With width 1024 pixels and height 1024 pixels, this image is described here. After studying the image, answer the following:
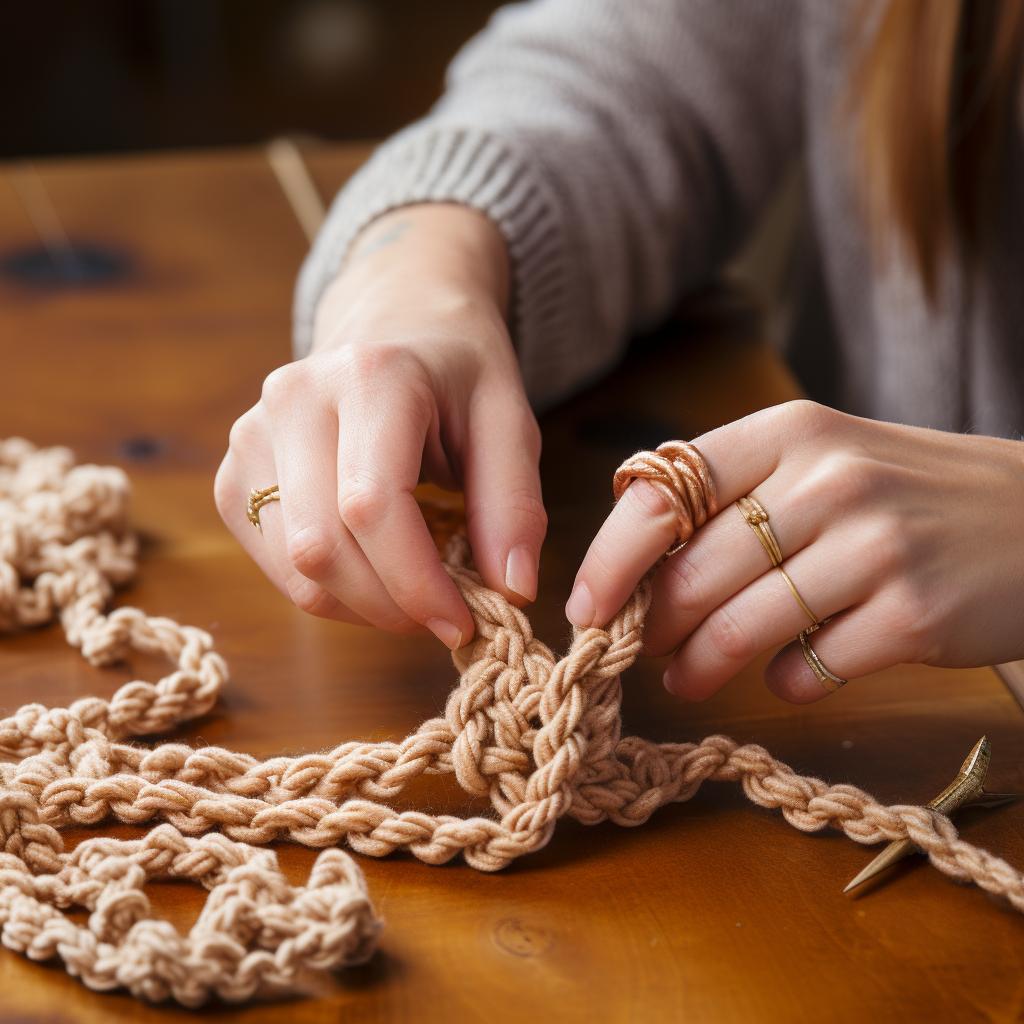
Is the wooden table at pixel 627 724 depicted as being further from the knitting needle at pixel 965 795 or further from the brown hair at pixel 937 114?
the brown hair at pixel 937 114

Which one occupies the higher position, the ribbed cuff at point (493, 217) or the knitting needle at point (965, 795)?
the ribbed cuff at point (493, 217)

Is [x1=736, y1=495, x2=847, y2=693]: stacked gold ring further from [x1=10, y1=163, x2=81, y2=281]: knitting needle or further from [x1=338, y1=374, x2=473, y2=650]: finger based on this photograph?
[x1=10, y1=163, x2=81, y2=281]: knitting needle

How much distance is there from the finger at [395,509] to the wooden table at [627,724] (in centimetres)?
5

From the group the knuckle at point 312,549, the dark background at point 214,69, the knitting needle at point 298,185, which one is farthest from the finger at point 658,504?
the dark background at point 214,69

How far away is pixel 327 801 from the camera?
1.78ft

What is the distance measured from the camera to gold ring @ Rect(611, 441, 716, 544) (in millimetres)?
545

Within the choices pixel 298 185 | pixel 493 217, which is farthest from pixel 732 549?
pixel 298 185

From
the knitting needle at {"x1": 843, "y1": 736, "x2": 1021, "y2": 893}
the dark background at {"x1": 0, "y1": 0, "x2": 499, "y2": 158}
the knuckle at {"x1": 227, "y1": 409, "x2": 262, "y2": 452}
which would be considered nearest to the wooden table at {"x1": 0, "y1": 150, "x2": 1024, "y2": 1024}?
the knitting needle at {"x1": 843, "y1": 736, "x2": 1021, "y2": 893}

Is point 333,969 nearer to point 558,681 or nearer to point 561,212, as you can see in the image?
point 558,681

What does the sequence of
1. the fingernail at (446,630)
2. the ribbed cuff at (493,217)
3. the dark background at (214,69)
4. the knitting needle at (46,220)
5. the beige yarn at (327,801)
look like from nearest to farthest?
the beige yarn at (327,801) < the fingernail at (446,630) < the ribbed cuff at (493,217) < the knitting needle at (46,220) < the dark background at (214,69)

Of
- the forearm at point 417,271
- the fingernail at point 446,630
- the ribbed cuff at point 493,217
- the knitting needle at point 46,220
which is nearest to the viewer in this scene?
the fingernail at point 446,630

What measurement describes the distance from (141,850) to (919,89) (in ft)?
2.41

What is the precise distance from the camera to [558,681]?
55cm

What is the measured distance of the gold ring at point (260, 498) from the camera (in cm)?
61
